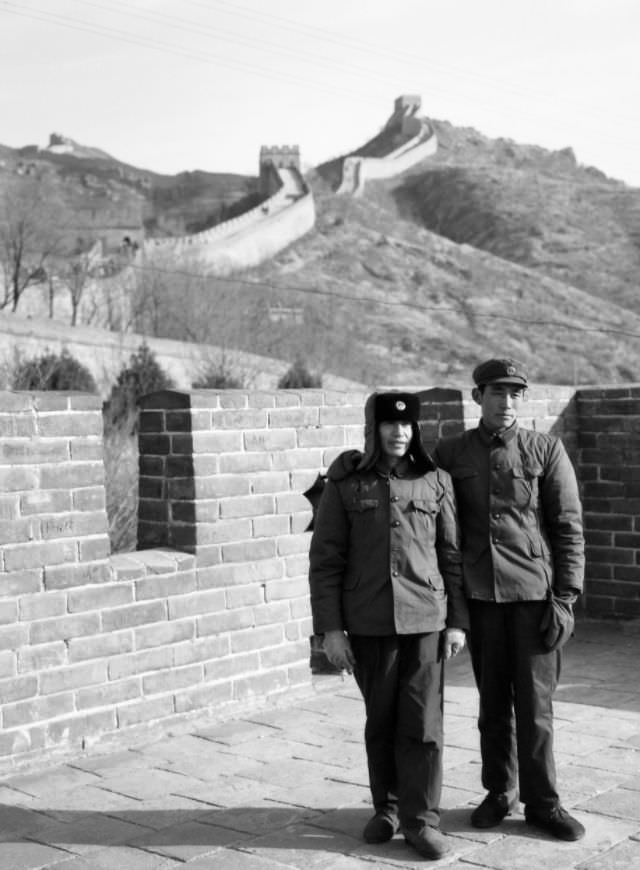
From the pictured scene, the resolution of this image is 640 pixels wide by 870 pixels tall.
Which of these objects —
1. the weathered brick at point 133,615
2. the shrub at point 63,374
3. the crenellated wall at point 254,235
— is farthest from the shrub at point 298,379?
the weathered brick at point 133,615

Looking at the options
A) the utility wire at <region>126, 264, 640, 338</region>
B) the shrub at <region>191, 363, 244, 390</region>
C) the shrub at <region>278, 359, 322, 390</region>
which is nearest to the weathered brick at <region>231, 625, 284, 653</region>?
the shrub at <region>191, 363, 244, 390</region>

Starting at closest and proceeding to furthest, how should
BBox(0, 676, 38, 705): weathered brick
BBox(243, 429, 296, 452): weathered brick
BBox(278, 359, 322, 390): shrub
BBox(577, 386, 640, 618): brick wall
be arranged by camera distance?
1. BBox(0, 676, 38, 705): weathered brick
2. BBox(243, 429, 296, 452): weathered brick
3. BBox(577, 386, 640, 618): brick wall
4. BBox(278, 359, 322, 390): shrub

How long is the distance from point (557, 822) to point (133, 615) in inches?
88.3

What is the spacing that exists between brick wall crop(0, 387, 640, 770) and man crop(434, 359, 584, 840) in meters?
1.79

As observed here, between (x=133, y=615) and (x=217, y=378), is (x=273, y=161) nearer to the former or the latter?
(x=217, y=378)

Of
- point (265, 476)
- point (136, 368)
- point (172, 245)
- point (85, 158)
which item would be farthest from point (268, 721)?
point (85, 158)

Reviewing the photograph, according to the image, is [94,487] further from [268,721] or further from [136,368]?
[136,368]

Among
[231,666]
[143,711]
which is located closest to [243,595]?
[231,666]

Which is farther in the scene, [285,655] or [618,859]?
[285,655]

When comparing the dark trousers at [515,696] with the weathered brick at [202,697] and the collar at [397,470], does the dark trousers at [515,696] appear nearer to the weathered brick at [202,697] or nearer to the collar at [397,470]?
the collar at [397,470]

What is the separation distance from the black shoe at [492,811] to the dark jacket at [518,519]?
710 millimetres

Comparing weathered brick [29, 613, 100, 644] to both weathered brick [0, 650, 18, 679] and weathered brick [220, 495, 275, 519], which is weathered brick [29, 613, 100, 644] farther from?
weathered brick [220, 495, 275, 519]

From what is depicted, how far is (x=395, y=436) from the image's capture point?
4531mm

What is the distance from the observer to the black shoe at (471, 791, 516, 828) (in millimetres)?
4578
